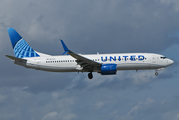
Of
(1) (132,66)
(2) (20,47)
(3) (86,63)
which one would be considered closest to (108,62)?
(3) (86,63)

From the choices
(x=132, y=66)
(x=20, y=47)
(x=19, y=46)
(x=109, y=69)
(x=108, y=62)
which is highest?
(x=19, y=46)

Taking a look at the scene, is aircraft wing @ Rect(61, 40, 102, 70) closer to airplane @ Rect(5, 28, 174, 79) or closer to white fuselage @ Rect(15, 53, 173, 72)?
airplane @ Rect(5, 28, 174, 79)

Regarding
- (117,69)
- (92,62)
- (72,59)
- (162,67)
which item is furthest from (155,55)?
(72,59)

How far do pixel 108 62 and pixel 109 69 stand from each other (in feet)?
6.35

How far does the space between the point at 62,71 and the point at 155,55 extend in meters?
19.3

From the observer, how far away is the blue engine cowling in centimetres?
5802

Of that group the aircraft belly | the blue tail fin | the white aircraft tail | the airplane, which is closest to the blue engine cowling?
the airplane

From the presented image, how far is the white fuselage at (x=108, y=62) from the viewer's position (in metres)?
59.0

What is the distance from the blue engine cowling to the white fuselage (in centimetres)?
113

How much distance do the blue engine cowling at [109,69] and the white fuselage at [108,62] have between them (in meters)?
1.13

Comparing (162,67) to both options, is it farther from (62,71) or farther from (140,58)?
(62,71)

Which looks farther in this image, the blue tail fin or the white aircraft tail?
the blue tail fin

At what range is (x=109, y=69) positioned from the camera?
5803 cm

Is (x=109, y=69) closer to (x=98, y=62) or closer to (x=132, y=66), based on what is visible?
(x=98, y=62)
